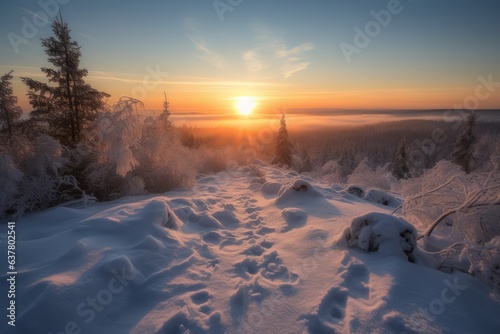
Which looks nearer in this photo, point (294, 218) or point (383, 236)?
point (383, 236)

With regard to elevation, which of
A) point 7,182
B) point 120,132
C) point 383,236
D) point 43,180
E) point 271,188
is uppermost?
point 120,132

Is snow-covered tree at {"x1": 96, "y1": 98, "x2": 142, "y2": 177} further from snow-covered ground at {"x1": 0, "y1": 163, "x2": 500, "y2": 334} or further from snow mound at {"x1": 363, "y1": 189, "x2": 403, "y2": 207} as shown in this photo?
snow mound at {"x1": 363, "y1": 189, "x2": 403, "y2": 207}

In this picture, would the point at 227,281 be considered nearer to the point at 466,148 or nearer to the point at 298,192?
the point at 298,192

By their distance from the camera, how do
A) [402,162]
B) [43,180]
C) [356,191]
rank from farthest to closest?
[402,162], [356,191], [43,180]

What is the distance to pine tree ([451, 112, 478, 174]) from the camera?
82.2ft

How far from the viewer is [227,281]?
3934mm

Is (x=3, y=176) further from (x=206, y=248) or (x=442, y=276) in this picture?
(x=442, y=276)

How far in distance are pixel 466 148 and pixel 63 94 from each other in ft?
124

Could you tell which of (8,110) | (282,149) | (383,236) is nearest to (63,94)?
(8,110)

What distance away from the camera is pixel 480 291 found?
3295 millimetres

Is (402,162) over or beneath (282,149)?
beneath

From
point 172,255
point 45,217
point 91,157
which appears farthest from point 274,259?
Result: point 91,157

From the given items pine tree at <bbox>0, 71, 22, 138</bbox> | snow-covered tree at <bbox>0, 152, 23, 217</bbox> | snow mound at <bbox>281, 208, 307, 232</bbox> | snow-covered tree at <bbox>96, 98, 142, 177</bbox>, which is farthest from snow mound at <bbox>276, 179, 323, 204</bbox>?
pine tree at <bbox>0, 71, 22, 138</bbox>

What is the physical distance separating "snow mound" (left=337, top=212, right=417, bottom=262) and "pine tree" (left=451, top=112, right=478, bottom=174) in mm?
29049
